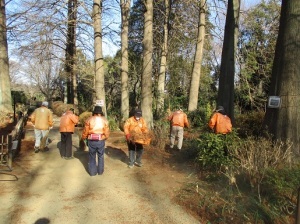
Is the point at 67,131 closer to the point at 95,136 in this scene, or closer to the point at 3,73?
the point at 95,136

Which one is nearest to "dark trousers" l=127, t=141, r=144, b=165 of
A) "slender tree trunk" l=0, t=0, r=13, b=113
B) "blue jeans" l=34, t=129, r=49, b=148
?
"blue jeans" l=34, t=129, r=49, b=148

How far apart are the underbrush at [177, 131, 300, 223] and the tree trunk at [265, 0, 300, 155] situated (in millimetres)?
341

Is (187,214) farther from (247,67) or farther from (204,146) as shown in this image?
(247,67)

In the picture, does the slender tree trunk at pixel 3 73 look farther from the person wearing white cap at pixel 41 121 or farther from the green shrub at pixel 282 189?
the green shrub at pixel 282 189

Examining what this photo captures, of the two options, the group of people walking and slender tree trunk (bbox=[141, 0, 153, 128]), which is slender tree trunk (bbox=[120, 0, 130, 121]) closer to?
slender tree trunk (bbox=[141, 0, 153, 128])

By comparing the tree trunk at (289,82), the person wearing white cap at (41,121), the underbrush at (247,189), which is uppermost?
the tree trunk at (289,82)

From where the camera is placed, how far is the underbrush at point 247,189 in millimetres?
5609

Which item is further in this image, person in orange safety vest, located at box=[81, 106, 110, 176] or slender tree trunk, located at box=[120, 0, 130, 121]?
Answer: slender tree trunk, located at box=[120, 0, 130, 121]

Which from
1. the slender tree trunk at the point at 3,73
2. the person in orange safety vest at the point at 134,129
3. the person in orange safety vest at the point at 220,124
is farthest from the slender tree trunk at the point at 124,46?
the person in orange safety vest at the point at 220,124

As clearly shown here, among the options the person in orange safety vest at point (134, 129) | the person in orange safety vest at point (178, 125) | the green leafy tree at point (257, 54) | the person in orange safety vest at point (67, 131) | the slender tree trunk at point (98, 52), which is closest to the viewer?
the person in orange safety vest at point (134, 129)

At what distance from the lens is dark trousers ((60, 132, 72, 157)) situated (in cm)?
1004

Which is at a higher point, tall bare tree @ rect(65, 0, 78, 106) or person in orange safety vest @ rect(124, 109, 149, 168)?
tall bare tree @ rect(65, 0, 78, 106)

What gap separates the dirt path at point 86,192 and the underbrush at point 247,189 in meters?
0.41

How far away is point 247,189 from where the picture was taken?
21.6ft
